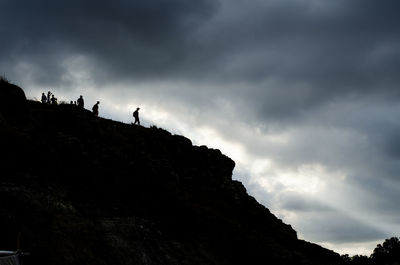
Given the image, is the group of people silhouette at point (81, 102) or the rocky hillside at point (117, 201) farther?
the group of people silhouette at point (81, 102)

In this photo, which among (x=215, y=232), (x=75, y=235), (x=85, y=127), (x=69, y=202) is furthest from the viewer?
(x=85, y=127)

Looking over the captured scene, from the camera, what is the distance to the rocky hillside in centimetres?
2712

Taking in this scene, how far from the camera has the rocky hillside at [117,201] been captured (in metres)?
27.1

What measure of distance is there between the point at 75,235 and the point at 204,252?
10.8 meters

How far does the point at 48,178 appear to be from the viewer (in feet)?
104

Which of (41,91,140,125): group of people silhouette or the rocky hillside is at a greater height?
(41,91,140,125): group of people silhouette

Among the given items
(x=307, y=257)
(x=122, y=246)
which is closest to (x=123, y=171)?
(x=122, y=246)

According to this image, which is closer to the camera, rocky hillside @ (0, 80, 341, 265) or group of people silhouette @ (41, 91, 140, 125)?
rocky hillside @ (0, 80, 341, 265)

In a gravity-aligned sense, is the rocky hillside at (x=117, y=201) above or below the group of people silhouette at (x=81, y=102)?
below

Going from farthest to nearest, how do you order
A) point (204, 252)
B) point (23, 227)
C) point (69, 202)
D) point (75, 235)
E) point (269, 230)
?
point (269, 230), point (204, 252), point (69, 202), point (75, 235), point (23, 227)

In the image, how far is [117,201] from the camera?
34438 millimetres

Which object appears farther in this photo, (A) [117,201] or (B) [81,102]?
(B) [81,102]

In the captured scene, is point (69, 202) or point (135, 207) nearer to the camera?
point (69, 202)

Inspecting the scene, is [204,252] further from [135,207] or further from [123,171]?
[123,171]
